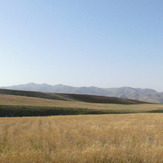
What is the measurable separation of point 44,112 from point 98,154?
48.0 meters

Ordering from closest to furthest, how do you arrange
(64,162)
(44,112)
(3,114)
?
1. (64,162)
2. (3,114)
3. (44,112)

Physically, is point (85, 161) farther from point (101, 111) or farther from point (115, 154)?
point (101, 111)

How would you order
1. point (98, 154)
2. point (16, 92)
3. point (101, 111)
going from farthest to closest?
point (16, 92) < point (101, 111) < point (98, 154)

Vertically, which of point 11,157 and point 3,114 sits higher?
point 11,157

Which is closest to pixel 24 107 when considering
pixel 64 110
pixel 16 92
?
pixel 64 110

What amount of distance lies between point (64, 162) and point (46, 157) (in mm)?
605

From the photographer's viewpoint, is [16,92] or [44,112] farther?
[16,92]

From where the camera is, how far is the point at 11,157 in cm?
611

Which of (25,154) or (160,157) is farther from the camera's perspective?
(160,157)

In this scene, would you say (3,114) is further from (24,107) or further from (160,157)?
(160,157)

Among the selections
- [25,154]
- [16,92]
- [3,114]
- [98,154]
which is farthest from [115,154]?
[16,92]

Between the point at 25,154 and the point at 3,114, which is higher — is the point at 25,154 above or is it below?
above

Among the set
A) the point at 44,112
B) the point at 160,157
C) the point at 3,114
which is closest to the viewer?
the point at 160,157

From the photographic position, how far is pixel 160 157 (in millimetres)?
7023
